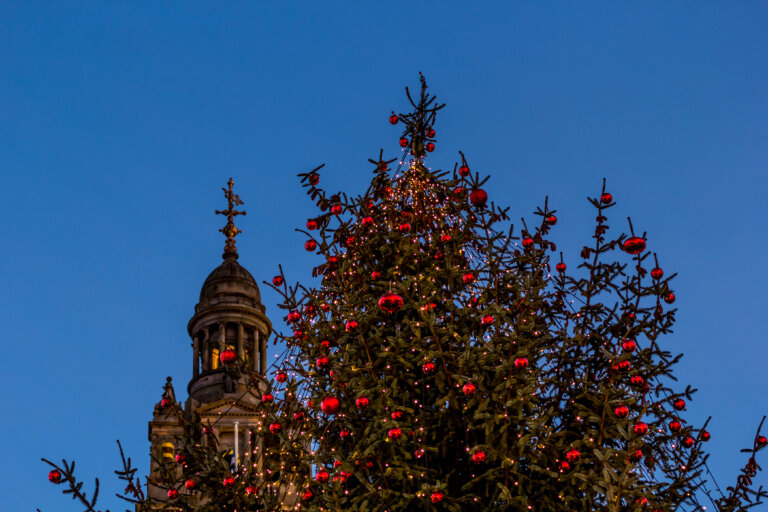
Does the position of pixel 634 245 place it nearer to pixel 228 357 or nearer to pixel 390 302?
pixel 390 302

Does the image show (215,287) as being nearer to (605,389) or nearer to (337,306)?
(337,306)

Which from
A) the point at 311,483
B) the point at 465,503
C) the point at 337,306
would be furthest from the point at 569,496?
the point at 337,306

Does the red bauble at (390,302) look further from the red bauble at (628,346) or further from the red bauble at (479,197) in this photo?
the red bauble at (628,346)

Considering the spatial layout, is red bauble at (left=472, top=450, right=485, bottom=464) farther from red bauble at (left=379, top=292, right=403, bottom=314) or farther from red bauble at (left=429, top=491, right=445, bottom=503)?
red bauble at (left=379, top=292, right=403, bottom=314)

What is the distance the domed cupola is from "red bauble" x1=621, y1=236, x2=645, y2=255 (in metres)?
32.8

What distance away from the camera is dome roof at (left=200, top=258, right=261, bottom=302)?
44.6m

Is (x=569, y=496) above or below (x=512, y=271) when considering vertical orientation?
below

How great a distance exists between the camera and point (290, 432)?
12.4 metres

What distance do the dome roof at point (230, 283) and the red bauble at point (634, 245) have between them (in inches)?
1397

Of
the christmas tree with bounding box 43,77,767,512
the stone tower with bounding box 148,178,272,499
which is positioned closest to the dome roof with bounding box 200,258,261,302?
the stone tower with bounding box 148,178,272,499

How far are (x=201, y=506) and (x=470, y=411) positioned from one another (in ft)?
10.6

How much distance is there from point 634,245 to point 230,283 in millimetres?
35934

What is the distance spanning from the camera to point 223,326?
43188 millimetres

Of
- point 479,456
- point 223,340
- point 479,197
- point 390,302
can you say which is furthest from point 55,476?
point 223,340
